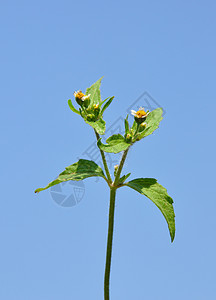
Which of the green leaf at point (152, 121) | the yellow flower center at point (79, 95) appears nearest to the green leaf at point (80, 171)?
the green leaf at point (152, 121)

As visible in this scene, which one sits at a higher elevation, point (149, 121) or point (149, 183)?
point (149, 121)

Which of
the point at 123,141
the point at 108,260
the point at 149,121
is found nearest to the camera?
the point at 108,260

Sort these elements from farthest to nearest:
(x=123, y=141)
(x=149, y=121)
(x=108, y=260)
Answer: (x=149, y=121)
(x=123, y=141)
(x=108, y=260)

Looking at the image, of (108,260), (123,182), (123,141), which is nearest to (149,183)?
(123,182)

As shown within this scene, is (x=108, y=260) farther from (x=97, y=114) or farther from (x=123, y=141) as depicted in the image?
(x=97, y=114)

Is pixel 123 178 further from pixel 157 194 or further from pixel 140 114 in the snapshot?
pixel 140 114

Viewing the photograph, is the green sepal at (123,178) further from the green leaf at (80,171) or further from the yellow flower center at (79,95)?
the yellow flower center at (79,95)
